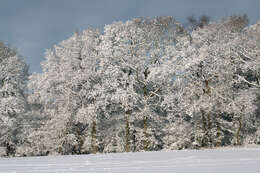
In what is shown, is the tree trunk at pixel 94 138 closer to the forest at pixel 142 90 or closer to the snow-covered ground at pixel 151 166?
the forest at pixel 142 90

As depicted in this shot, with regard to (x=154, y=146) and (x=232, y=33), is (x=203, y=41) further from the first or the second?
(x=154, y=146)

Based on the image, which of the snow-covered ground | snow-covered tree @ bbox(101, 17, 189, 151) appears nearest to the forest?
snow-covered tree @ bbox(101, 17, 189, 151)

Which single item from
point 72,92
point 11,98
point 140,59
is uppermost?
point 140,59

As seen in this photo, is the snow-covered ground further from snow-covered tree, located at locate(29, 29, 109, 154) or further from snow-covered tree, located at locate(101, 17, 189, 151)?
snow-covered tree, located at locate(29, 29, 109, 154)

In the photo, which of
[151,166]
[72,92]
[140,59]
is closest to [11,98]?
[72,92]

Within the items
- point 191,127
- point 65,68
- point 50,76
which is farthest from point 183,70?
point 50,76

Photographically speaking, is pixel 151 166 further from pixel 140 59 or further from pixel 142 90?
pixel 142 90

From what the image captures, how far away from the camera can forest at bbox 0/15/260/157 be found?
20.8 m

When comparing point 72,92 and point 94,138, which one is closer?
point 94,138

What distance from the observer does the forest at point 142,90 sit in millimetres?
20766

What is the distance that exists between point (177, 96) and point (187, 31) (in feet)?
20.2

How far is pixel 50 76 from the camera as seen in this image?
955 inches

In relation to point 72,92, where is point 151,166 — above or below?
below

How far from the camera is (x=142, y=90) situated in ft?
76.7
